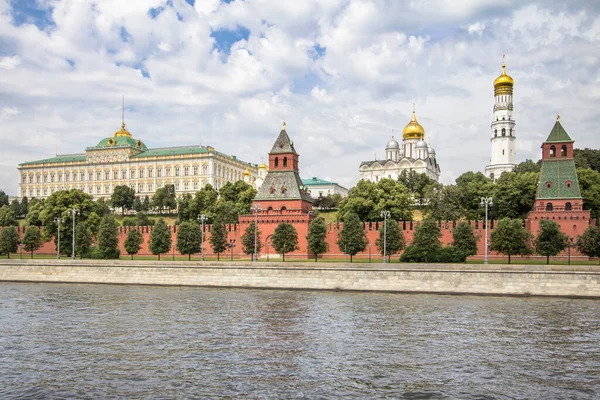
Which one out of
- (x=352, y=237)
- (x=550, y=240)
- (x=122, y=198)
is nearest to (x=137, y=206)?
(x=122, y=198)

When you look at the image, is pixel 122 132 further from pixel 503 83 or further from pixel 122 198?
pixel 503 83

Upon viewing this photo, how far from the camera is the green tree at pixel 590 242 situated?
44.0m

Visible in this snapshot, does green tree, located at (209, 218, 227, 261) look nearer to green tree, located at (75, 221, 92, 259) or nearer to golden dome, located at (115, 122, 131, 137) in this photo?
green tree, located at (75, 221, 92, 259)

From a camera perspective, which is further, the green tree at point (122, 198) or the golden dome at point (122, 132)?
the golden dome at point (122, 132)

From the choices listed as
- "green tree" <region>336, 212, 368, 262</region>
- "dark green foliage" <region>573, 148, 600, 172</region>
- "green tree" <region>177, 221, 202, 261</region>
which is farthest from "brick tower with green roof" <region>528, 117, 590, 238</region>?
"dark green foliage" <region>573, 148, 600, 172</region>

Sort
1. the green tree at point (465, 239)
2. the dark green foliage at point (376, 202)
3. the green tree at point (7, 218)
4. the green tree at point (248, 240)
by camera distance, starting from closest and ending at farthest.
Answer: the green tree at point (465, 239) → the green tree at point (248, 240) → the dark green foliage at point (376, 202) → the green tree at point (7, 218)

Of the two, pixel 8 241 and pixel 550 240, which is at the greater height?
pixel 550 240

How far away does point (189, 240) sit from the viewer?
172ft

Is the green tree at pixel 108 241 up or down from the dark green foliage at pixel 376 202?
down

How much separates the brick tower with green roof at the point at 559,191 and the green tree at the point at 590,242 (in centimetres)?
396

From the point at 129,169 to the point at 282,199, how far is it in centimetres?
7765

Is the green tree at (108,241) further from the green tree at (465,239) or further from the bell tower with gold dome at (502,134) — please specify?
the bell tower with gold dome at (502,134)

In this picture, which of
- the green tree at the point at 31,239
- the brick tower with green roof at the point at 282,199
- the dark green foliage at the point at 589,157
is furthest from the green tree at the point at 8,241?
the dark green foliage at the point at 589,157

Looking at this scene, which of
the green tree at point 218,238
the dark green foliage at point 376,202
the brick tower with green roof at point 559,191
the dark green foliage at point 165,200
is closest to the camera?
the brick tower with green roof at point 559,191
